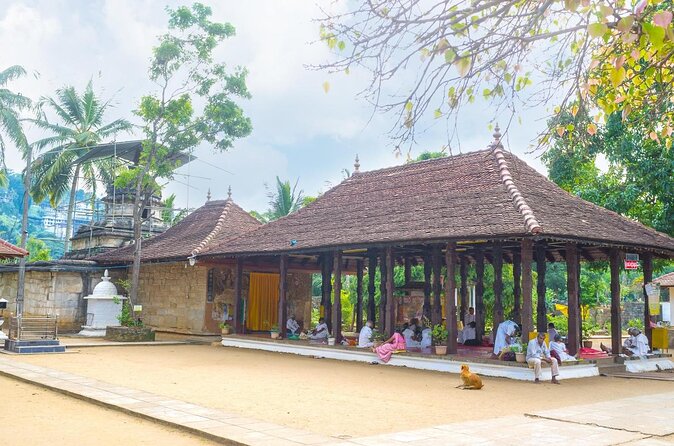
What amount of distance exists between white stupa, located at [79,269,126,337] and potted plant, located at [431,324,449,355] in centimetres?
1106

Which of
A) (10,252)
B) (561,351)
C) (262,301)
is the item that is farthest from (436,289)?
(10,252)

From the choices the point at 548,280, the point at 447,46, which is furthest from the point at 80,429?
the point at 548,280

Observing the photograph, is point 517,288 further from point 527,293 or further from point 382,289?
point 527,293

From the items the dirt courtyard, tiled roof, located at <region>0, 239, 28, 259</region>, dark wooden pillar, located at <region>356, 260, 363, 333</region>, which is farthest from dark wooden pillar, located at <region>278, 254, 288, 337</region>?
tiled roof, located at <region>0, 239, 28, 259</region>

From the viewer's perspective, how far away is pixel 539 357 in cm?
1077

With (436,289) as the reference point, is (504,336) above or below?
below

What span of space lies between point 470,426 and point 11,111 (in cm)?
2322

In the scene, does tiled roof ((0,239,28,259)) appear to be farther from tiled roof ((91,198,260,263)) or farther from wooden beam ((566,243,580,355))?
wooden beam ((566,243,580,355))

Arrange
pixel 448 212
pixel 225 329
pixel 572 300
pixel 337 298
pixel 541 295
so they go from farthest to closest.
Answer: pixel 225 329 → pixel 337 298 → pixel 541 295 → pixel 448 212 → pixel 572 300

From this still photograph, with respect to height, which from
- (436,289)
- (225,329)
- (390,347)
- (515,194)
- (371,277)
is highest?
(515,194)

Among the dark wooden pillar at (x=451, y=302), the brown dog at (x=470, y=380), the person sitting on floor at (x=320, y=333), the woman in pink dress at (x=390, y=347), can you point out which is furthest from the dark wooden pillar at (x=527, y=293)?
the person sitting on floor at (x=320, y=333)

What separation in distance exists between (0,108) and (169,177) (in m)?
7.32

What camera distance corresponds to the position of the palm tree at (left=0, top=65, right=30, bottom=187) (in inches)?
938

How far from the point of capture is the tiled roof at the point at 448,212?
11.4m
